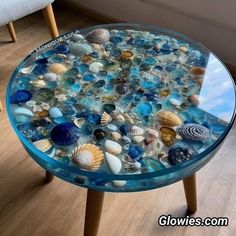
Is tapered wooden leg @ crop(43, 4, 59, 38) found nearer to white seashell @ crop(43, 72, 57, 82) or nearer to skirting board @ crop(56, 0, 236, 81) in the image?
skirting board @ crop(56, 0, 236, 81)

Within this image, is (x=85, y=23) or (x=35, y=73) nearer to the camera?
(x=35, y=73)

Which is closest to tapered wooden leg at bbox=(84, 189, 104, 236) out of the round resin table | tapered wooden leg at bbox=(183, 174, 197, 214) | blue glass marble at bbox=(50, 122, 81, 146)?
the round resin table

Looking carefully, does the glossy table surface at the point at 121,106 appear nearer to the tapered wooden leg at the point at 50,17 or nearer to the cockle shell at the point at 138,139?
the cockle shell at the point at 138,139

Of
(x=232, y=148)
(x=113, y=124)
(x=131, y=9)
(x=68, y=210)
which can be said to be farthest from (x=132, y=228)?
(x=131, y=9)

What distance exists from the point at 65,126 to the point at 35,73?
0.21m

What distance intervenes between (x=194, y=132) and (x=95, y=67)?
31 cm

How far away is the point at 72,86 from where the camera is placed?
0.82 meters

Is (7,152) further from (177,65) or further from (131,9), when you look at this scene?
(131,9)

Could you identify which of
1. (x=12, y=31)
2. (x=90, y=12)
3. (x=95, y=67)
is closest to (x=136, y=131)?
(x=95, y=67)

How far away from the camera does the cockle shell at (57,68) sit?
85 centimetres

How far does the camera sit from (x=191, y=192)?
2.95ft

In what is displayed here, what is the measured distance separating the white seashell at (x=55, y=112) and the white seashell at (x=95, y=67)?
6.2 inches

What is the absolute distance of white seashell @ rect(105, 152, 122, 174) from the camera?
0.64 metres

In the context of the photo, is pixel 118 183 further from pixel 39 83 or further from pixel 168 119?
pixel 39 83
